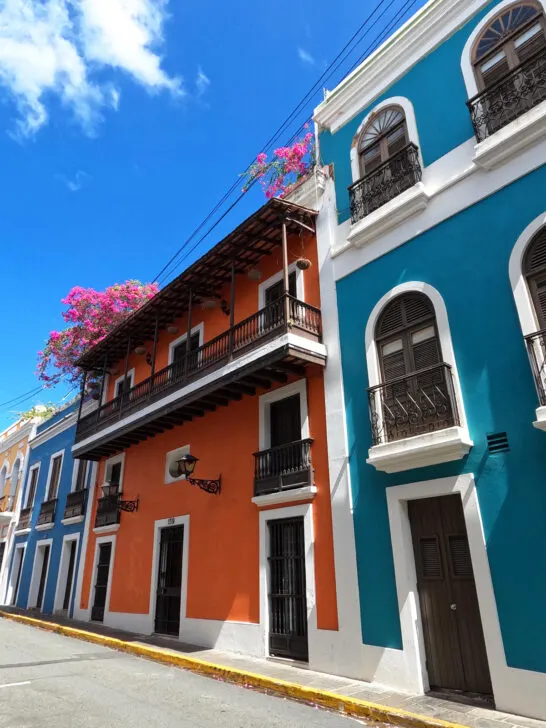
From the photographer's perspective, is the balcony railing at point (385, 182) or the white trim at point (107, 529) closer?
the balcony railing at point (385, 182)

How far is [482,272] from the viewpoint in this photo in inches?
273

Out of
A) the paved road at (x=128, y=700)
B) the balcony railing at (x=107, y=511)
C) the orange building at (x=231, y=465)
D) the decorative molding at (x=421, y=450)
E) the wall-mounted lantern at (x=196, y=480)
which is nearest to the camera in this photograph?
the paved road at (x=128, y=700)

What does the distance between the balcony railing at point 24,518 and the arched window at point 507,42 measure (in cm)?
1995

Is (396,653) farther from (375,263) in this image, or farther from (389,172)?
(389,172)

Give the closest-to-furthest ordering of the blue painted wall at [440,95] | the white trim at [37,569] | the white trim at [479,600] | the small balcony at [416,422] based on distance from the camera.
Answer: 1. the white trim at [479,600]
2. the small balcony at [416,422]
3. the blue painted wall at [440,95]
4. the white trim at [37,569]

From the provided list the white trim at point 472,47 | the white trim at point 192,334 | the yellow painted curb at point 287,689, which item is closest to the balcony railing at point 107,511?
the yellow painted curb at point 287,689

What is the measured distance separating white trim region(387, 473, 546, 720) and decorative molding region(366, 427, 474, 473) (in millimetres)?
264

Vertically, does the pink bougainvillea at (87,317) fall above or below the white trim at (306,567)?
above

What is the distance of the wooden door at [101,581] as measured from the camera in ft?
45.1

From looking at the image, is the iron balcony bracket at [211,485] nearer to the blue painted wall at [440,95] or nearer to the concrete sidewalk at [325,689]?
the concrete sidewalk at [325,689]

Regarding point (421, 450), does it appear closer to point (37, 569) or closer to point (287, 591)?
point (287, 591)

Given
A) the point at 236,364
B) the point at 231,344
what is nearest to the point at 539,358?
the point at 236,364

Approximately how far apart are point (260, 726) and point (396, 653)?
2247mm

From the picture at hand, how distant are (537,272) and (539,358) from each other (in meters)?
1.20
